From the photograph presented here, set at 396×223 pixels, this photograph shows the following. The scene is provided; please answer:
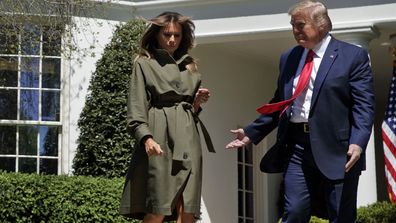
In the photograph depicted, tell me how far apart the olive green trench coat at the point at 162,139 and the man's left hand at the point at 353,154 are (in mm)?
965

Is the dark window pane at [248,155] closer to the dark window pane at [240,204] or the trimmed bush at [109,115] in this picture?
the dark window pane at [240,204]

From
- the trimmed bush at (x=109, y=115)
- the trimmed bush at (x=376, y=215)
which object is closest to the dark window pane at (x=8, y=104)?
the trimmed bush at (x=109, y=115)

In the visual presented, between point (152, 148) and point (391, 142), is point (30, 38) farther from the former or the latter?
point (152, 148)

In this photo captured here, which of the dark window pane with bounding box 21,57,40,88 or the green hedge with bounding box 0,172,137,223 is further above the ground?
the dark window pane with bounding box 21,57,40,88

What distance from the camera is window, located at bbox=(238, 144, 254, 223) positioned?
39.7 feet

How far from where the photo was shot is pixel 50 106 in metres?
9.92

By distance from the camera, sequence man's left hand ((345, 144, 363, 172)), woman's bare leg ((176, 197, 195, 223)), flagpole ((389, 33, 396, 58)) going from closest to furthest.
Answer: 1. man's left hand ((345, 144, 363, 172))
2. woman's bare leg ((176, 197, 195, 223))
3. flagpole ((389, 33, 396, 58))

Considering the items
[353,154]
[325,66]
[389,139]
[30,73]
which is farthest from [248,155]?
[353,154]

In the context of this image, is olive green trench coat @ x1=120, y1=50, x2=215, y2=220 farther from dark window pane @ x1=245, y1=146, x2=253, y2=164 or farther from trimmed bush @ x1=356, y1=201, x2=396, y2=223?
dark window pane @ x1=245, y1=146, x2=253, y2=164

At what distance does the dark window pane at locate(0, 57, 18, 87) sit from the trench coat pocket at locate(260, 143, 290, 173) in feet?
18.5

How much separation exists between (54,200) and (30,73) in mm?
2286

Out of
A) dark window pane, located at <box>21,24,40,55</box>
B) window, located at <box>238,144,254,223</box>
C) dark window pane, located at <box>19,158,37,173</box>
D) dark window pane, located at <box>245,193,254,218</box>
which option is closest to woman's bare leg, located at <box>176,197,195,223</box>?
dark window pane, located at <box>21,24,40,55</box>

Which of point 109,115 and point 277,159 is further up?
point 109,115

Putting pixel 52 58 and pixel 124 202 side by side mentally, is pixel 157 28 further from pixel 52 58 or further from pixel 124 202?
pixel 52 58
